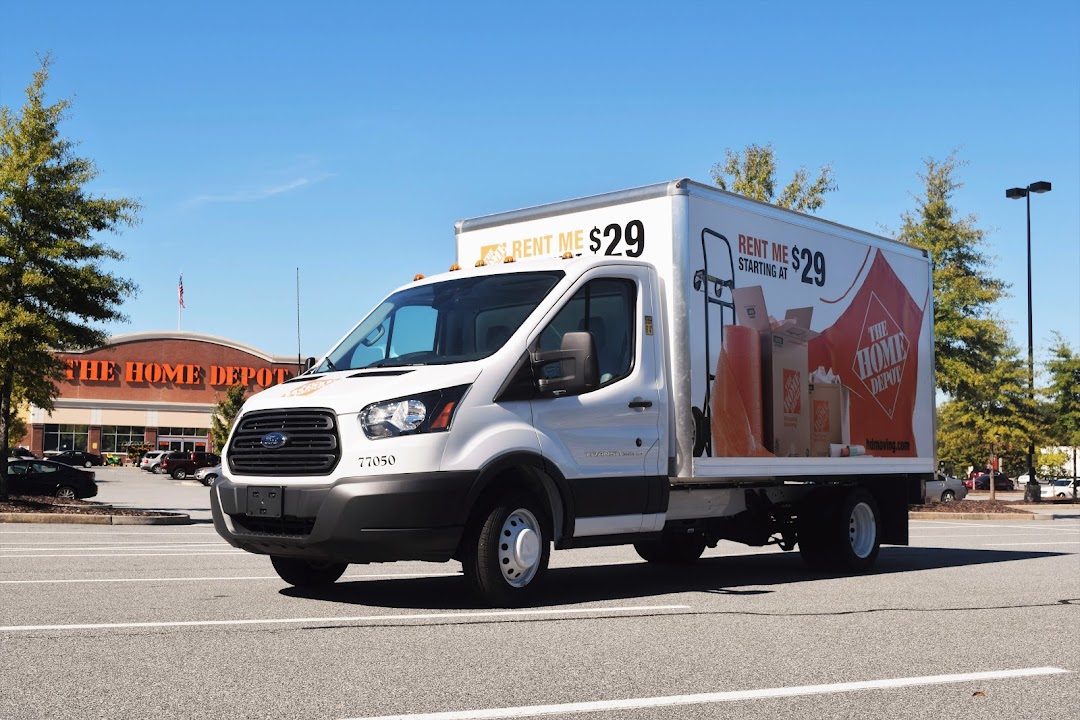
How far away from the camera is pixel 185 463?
210 ft

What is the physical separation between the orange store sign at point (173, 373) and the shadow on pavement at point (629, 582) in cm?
7169

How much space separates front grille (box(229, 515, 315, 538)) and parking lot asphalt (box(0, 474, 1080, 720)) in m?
0.52

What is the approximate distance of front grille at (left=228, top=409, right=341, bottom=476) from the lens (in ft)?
27.4

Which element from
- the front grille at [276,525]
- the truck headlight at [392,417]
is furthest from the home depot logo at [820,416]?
the front grille at [276,525]

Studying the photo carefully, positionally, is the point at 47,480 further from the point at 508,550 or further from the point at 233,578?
the point at 508,550

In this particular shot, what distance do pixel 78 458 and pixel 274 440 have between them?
230 ft

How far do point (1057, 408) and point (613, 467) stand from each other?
42094 mm

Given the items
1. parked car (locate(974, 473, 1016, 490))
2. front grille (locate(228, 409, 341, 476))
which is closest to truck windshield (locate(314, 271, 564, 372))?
front grille (locate(228, 409, 341, 476))

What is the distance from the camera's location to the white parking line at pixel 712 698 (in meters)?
4.97

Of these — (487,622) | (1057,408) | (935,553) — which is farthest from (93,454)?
(487,622)

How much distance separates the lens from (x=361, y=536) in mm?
8180

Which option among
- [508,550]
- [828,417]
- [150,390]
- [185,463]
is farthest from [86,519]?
[150,390]

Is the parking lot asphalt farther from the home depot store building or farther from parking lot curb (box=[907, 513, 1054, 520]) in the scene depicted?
the home depot store building

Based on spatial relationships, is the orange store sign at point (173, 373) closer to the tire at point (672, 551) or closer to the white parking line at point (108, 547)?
the white parking line at point (108, 547)
